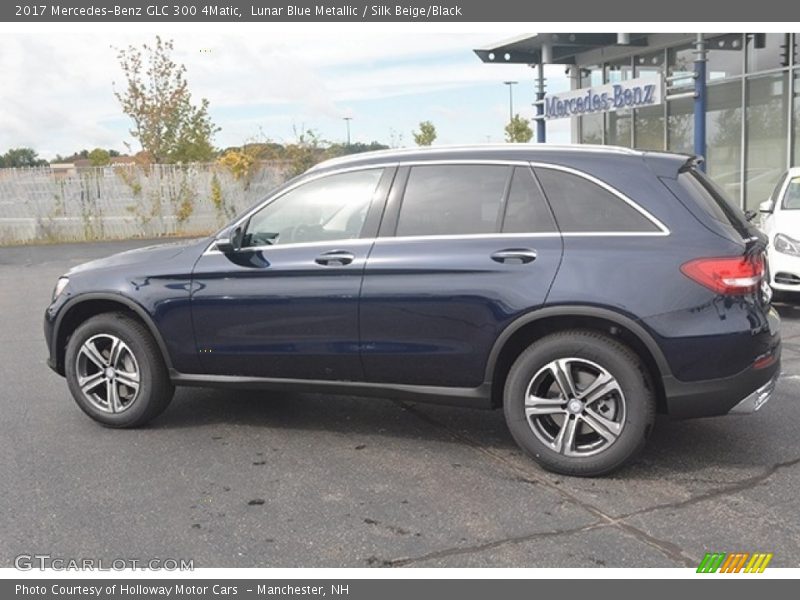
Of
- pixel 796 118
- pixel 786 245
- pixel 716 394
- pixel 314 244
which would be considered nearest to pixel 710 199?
pixel 716 394

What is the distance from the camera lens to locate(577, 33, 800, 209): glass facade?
49.8ft

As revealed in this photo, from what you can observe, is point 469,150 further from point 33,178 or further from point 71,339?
point 33,178

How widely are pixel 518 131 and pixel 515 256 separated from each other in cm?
3655

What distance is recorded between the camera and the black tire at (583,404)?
418 cm

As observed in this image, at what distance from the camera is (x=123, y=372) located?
17.3 feet

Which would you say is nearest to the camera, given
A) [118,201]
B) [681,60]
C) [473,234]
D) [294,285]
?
[473,234]

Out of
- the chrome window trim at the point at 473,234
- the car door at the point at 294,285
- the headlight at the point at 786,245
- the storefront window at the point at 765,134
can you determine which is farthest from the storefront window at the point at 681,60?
the car door at the point at 294,285

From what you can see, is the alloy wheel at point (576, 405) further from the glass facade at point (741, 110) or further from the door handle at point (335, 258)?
the glass facade at point (741, 110)

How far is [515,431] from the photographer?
4.41m

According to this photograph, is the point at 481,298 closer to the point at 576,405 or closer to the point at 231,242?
the point at 576,405

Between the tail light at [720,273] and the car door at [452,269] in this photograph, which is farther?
the car door at [452,269]

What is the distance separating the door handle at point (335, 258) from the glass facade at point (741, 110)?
12.3m

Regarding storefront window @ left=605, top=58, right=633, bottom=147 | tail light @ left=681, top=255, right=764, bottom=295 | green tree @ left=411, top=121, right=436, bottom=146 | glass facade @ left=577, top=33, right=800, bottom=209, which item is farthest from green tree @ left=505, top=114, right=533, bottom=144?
tail light @ left=681, top=255, right=764, bottom=295

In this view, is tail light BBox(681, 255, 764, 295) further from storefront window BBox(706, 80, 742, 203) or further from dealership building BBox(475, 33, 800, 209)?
storefront window BBox(706, 80, 742, 203)
